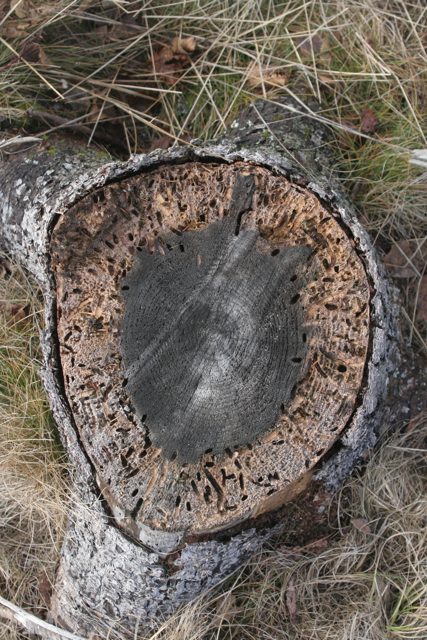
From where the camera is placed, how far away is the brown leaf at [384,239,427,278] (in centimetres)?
240

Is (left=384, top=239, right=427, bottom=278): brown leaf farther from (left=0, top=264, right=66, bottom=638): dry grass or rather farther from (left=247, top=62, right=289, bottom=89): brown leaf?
(left=0, top=264, right=66, bottom=638): dry grass

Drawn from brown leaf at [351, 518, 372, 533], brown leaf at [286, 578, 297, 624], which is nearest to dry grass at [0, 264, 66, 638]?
brown leaf at [286, 578, 297, 624]

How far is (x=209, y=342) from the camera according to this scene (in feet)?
5.33

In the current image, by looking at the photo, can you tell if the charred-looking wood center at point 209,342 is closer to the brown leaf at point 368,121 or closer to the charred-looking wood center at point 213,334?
the charred-looking wood center at point 213,334

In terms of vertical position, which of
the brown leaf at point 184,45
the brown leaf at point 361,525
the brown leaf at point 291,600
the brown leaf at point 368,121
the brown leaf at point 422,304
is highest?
the brown leaf at point 184,45

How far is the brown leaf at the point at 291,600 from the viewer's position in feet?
7.22

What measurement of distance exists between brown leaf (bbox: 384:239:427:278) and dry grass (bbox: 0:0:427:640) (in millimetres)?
36

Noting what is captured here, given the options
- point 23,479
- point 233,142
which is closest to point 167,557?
point 23,479

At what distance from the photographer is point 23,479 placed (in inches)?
88.4

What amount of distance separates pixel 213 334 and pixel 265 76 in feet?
4.25

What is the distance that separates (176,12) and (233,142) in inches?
31.1

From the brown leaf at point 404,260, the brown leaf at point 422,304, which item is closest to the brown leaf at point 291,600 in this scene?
the brown leaf at point 422,304

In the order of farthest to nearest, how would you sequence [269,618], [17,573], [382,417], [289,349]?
[17,573] → [269,618] → [382,417] → [289,349]

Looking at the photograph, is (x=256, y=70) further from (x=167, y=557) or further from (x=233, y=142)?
(x=167, y=557)
